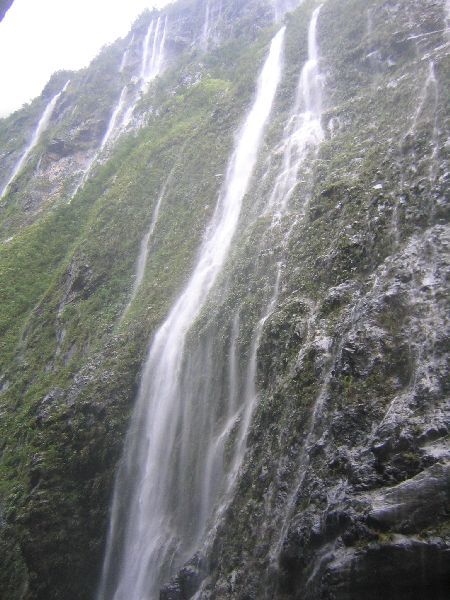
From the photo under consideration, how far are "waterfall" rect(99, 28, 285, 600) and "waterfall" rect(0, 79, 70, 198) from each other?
3057 centimetres

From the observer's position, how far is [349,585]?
17.5 feet

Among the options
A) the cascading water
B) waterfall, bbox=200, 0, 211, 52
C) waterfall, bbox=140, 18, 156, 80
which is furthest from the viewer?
waterfall, bbox=140, 18, 156, 80

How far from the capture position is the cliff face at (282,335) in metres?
6.00

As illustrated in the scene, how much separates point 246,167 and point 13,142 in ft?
122

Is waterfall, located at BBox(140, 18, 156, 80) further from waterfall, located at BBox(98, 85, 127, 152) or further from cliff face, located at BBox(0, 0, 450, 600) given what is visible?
cliff face, located at BBox(0, 0, 450, 600)

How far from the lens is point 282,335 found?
962 cm

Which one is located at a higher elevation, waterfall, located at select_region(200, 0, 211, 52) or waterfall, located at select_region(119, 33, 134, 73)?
waterfall, located at select_region(119, 33, 134, 73)

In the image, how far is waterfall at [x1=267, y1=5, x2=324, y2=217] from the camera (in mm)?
15177

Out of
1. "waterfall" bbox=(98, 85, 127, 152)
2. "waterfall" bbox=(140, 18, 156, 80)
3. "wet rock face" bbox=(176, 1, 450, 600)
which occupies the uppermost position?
"waterfall" bbox=(140, 18, 156, 80)

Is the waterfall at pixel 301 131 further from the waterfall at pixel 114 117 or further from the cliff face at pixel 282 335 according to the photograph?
the waterfall at pixel 114 117

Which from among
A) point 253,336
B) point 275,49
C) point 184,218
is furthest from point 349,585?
point 275,49

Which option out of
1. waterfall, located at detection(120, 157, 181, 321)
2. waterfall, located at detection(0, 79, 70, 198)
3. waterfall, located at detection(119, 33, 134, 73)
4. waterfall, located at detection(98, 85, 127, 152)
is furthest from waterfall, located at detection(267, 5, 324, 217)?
waterfall, located at detection(119, 33, 134, 73)

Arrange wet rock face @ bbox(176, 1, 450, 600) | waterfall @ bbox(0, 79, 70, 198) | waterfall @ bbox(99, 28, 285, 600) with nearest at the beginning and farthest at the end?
wet rock face @ bbox(176, 1, 450, 600)
waterfall @ bbox(99, 28, 285, 600)
waterfall @ bbox(0, 79, 70, 198)

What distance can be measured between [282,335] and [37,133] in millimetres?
45494
